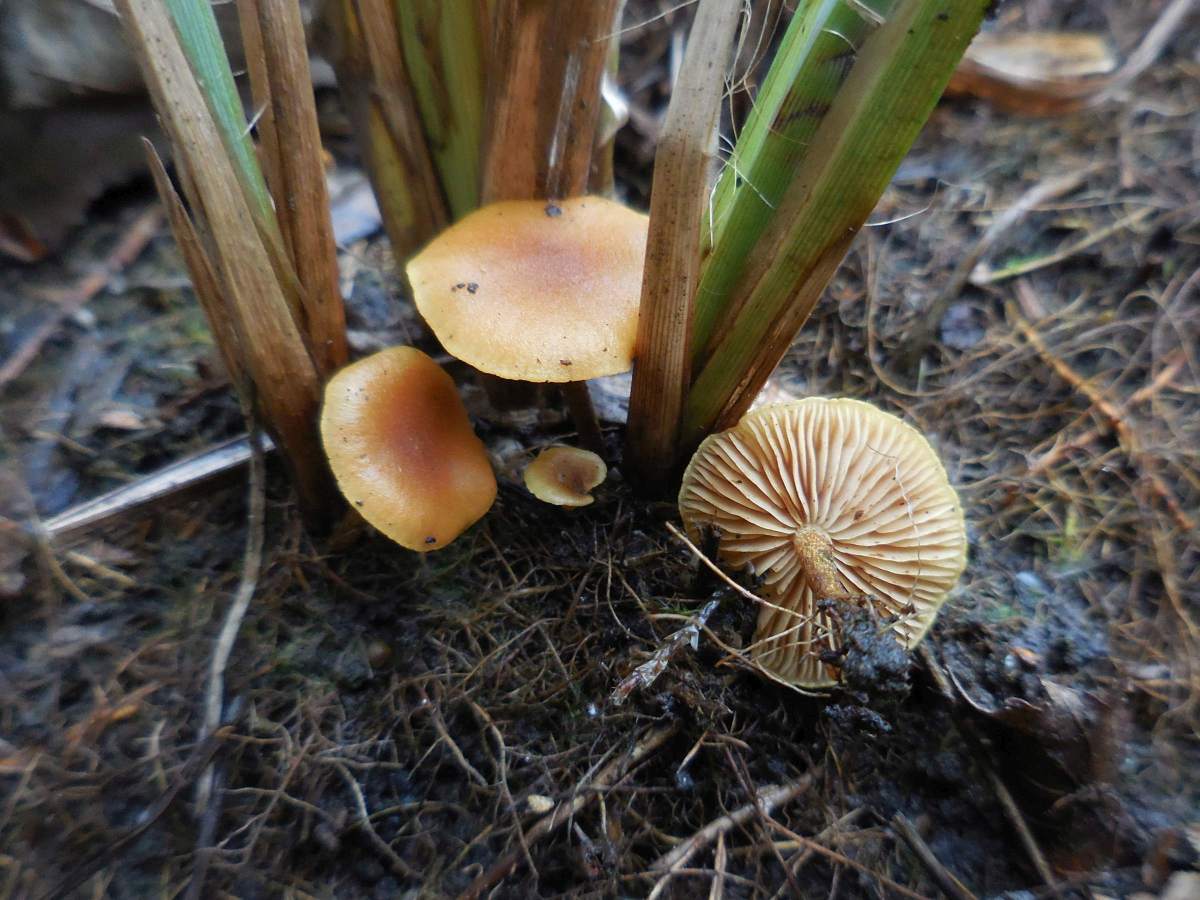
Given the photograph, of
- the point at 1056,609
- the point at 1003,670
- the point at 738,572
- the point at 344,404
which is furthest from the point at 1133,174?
the point at 344,404

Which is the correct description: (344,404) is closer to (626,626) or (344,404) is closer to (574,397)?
(574,397)

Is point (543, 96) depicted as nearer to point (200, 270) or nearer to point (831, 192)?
point (831, 192)

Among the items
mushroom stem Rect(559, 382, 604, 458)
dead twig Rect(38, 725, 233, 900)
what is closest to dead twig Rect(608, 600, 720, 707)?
mushroom stem Rect(559, 382, 604, 458)

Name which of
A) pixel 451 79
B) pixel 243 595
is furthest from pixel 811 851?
pixel 451 79

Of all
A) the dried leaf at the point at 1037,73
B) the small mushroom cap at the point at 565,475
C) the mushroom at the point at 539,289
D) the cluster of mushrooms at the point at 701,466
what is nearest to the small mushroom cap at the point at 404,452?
the cluster of mushrooms at the point at 701,466

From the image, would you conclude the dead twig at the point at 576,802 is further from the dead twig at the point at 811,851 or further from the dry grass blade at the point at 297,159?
the dry grass blade at the point at 297,159

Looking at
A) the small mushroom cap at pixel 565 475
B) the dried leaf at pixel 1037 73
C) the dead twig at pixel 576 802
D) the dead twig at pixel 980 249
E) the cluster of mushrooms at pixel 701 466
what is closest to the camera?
the dead twig at pixel 576 802

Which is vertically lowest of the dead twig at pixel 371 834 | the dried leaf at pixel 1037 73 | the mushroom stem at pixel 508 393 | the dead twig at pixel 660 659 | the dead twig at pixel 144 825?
the dead twig at pixel 144 825
